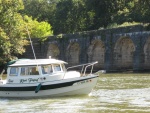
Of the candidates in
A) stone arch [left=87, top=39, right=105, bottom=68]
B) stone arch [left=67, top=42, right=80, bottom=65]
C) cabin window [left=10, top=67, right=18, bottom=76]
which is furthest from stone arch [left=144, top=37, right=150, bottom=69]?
cabin window [left=10, top=67, right=18, bottom=76]

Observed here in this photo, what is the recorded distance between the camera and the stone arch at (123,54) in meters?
50.8

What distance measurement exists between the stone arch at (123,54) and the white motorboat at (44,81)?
88.0 ft

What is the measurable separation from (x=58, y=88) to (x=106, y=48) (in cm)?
2876

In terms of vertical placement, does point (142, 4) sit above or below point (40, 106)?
above

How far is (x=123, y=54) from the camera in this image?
51375 mm

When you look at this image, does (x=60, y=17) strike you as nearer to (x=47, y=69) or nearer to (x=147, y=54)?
(x=147, y=54)

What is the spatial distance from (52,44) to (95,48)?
7.94 meters

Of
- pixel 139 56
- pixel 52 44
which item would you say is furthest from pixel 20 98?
pixel 52 44

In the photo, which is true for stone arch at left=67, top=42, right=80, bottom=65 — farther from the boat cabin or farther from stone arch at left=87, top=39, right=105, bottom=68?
the boat cabin

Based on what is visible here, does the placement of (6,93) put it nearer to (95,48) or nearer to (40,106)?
(40,106)

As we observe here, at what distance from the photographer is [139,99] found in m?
21.7

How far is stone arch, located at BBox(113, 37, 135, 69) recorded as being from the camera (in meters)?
50.8

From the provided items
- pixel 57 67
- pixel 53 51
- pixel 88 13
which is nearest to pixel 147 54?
pixel 53 51

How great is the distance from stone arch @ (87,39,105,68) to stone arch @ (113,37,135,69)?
10.7ft
